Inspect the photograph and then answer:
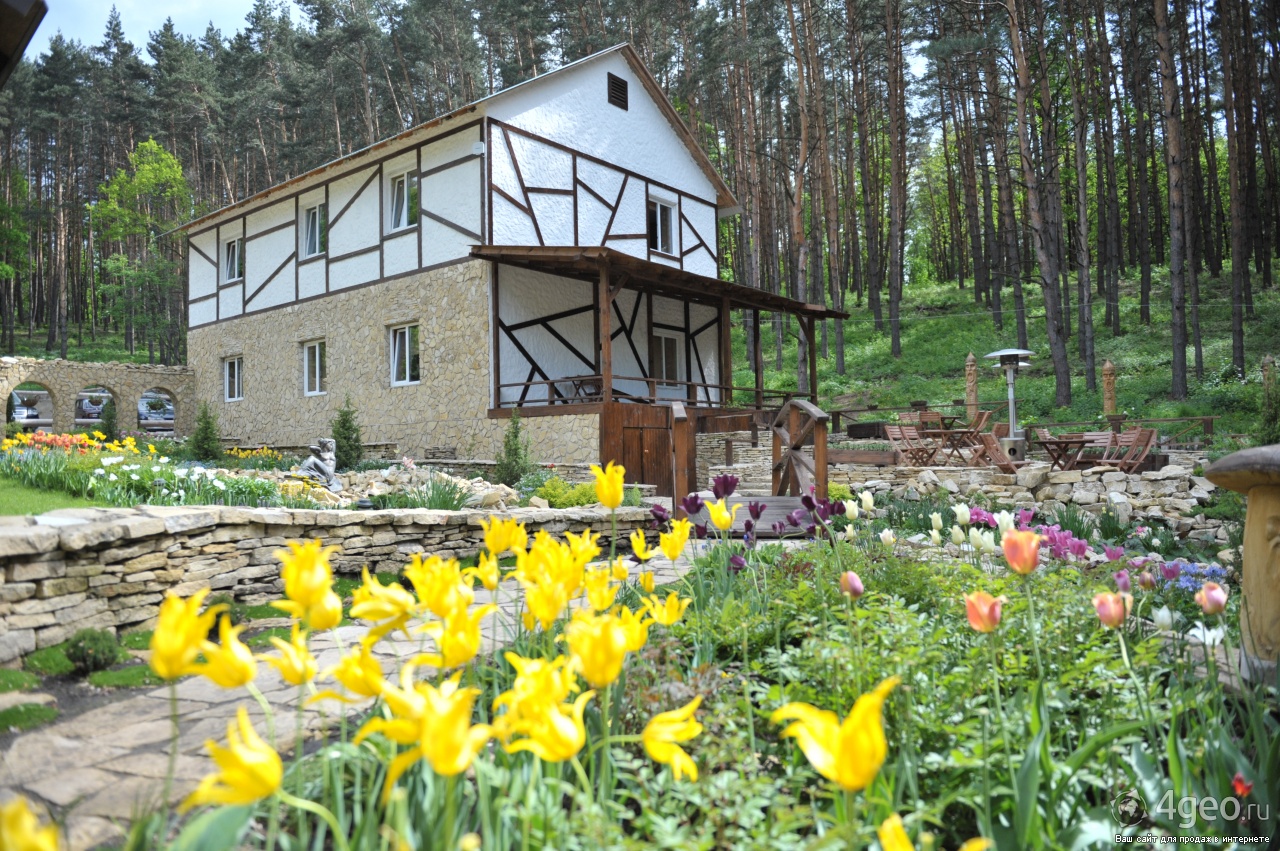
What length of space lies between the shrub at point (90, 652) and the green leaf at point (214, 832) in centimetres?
258

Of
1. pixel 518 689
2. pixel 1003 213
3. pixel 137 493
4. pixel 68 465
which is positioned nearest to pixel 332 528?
pixel 137 493

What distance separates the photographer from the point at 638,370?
1526cm

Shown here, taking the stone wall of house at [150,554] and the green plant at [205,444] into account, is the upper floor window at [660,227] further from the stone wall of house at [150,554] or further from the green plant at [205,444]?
the stone wall of house at [150,554]

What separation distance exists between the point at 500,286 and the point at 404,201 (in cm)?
298

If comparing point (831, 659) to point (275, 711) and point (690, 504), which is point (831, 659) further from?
point (275, 711)

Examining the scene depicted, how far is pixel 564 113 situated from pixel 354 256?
15.7ft

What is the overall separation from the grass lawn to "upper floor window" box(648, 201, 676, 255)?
451 inches

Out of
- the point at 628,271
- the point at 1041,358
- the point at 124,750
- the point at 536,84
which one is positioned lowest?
the point at 124,750

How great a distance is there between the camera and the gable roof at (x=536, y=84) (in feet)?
41.9

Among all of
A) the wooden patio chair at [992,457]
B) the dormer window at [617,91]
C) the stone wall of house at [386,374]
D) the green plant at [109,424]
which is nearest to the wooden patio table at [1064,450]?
the wooden patio chair at [992,457]

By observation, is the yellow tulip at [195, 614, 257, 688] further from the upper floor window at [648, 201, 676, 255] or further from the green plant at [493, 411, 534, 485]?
the upper floor window at [648, 201, 676, 255]

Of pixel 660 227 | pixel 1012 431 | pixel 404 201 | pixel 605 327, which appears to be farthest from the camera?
pixel 660 227

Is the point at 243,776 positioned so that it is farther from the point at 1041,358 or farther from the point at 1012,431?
the point at 1041,358

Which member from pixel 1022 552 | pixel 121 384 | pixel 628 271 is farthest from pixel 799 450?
pixel 121 384
